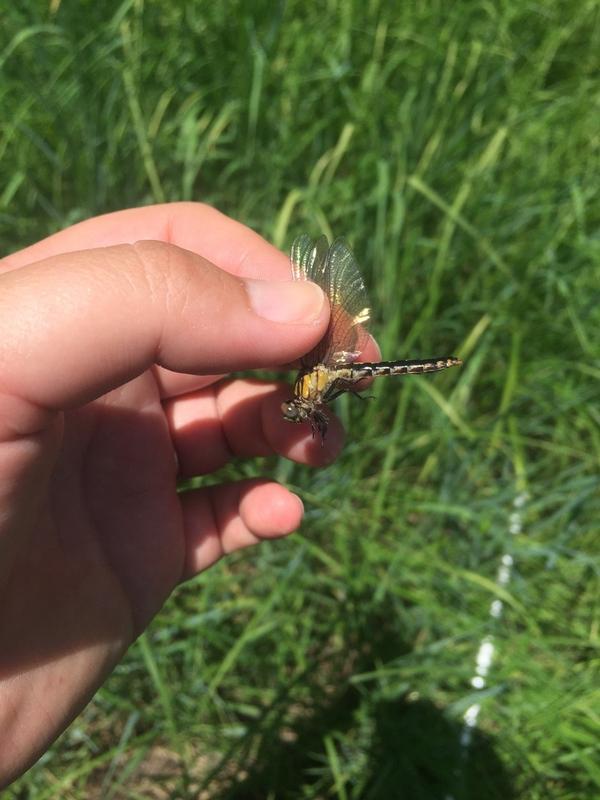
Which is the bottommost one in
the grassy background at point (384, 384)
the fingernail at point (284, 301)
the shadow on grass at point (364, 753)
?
the shadow on grass at point (364, 753)

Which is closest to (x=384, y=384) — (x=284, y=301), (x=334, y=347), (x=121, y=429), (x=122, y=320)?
(x=334, y=347)

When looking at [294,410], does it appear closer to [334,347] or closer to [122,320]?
[334,347]

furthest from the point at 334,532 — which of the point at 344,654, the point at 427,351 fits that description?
the point at 427,351

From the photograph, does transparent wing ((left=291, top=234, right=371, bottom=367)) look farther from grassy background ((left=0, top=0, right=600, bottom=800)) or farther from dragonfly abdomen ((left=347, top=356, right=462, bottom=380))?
grassy background ((left=0, top=0, right=600, bottom=800))

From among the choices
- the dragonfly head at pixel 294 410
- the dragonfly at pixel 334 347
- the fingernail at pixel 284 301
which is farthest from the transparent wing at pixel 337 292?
the fingernail at pixel 284 301

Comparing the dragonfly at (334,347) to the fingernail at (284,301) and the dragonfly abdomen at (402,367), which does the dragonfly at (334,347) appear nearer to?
the dragonfly abdomen at (402,367)

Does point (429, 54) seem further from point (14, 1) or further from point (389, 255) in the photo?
point (14, 1)

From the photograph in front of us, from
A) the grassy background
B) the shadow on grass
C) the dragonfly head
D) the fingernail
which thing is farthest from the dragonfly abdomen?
the shadow on grass
